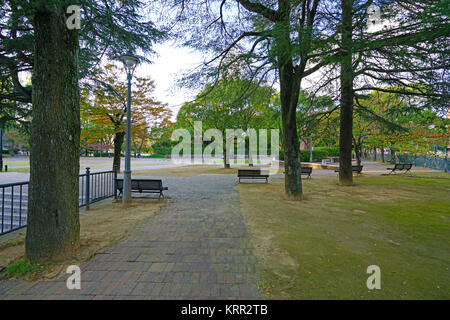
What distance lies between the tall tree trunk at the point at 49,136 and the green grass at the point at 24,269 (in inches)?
3.7

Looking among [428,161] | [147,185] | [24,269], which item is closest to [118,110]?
[147,185]

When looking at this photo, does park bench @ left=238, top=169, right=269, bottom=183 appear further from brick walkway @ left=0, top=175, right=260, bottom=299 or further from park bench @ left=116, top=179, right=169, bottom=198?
brick walkway @ left=0, top=175, right=260, bottom=299

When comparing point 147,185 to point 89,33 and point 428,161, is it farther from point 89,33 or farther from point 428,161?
point 428,161

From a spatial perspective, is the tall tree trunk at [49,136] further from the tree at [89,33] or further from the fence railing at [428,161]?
the fence railing at [428,161]

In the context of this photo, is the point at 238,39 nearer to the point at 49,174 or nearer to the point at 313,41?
the point at 313,41

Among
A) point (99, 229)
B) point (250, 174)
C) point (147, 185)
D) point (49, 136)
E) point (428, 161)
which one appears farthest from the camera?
point (428, 161)

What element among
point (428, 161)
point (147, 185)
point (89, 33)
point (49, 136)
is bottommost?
point (147, 185)

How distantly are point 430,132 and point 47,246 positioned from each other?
77.4 feet

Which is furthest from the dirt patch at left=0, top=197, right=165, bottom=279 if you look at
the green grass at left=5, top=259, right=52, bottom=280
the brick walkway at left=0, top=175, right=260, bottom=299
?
the brick walkway at left=0, top=175, right=260, bottom=299

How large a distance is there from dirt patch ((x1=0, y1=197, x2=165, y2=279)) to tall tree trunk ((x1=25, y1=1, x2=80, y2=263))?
36 centimetres

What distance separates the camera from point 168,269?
312 cm

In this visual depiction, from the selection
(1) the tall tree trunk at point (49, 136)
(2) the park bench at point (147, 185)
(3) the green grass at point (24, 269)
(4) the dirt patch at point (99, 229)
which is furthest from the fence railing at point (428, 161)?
(3) the green grass at point (24, 269)

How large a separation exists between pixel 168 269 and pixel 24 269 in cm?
213

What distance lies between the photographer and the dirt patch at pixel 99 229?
11.5 ft
